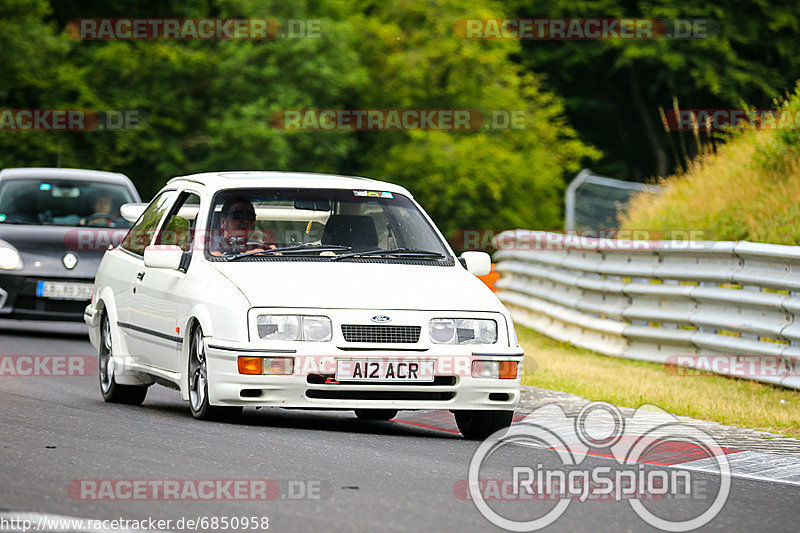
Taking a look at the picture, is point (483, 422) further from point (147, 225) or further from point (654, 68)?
point (654, 68)

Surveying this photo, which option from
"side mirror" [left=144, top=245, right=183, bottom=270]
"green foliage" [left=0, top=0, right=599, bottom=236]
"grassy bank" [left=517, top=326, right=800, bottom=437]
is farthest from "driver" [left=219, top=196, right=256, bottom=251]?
"green foliage" [left=0, top=0, right=599, bottom=236]

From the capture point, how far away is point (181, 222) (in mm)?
10414

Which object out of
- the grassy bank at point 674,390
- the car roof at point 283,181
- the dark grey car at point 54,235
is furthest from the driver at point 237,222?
the dark grey car at point 54,235

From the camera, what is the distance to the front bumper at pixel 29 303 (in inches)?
603

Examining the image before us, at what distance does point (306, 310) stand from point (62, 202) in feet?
28.1

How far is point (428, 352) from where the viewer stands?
877 cm

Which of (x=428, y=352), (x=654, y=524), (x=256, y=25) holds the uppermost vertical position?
(x=256, y=25)

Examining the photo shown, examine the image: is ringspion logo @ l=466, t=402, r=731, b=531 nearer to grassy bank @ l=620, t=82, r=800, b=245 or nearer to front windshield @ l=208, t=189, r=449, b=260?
front windshield @ l=208, t=189, r=449, b=260

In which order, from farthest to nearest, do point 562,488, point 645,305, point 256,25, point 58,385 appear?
point 256,25, point 645,305, point 58,385, point 562,488

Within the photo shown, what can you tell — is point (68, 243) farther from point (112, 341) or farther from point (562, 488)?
point (562, 488)

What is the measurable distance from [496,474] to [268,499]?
1439 mm

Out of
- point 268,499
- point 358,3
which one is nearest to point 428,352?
point 268,499

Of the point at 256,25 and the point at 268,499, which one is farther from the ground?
the point at 256,25

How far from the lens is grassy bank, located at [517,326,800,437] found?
10.6 metres
